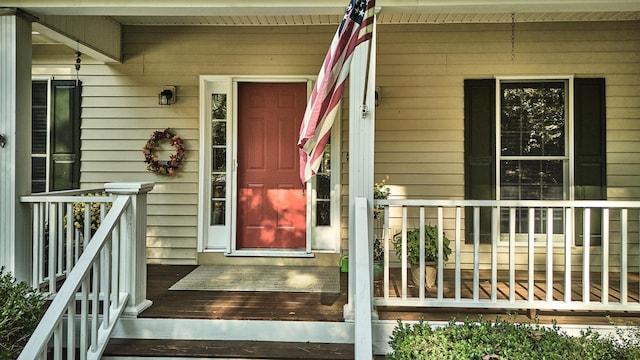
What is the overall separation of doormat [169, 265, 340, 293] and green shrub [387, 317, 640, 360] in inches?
55.6

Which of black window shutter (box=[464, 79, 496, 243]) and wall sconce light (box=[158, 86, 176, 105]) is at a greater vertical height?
wall sconce light (box=[158, 86, 176, 105])

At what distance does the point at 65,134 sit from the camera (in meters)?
5.21

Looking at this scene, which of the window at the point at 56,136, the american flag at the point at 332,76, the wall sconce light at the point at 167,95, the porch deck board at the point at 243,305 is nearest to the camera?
the american flag at the point at 332,76

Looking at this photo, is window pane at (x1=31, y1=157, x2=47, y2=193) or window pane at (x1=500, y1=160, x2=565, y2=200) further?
window pane at (x1=31, y1=157, x2=47, y2=193)

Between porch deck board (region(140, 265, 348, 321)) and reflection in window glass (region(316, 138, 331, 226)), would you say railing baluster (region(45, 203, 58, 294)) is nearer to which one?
porch deck board (region(140, 265, 348, 321))

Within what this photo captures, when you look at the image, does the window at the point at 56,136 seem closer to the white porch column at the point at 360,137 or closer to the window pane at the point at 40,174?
the window pane at the point at 40,174

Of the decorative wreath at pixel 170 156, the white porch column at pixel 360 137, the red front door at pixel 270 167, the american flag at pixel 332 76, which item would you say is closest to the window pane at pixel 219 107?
the red front door at pixel 270 167

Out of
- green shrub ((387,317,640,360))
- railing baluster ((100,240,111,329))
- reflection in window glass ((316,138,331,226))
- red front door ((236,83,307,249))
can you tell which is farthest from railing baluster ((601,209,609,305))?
railing baluster ((100,240,111,329))

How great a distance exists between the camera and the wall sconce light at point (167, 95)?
16.6 feet

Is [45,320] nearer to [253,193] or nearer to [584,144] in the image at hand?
[253,193]

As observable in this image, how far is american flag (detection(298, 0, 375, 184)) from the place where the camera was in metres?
2.50

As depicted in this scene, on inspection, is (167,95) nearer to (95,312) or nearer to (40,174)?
(40,174)

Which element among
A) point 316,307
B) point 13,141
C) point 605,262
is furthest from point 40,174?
point 605,262

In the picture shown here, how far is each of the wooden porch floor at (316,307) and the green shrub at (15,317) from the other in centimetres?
70
